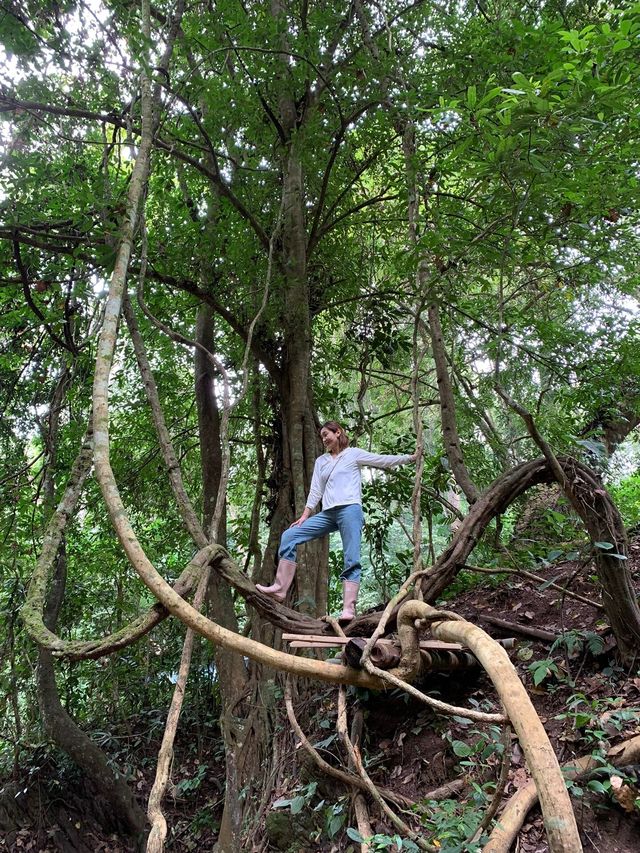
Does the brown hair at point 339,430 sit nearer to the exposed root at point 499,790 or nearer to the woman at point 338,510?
the woman at point 338,510

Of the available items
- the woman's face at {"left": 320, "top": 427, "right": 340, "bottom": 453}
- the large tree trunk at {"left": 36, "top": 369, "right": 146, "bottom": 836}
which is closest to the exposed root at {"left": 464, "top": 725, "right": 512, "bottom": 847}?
the woman's face at {"left": 320, "top": 427, "right": 340, "bottom": 453}

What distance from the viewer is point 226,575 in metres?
2.97

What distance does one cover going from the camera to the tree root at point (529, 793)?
225 cm

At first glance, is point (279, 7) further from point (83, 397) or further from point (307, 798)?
point (307, 798)

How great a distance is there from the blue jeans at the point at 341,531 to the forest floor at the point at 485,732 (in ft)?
2.80

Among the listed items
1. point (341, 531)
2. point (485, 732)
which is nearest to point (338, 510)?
point (341, 531)

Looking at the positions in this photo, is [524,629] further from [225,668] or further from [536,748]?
[225,668]

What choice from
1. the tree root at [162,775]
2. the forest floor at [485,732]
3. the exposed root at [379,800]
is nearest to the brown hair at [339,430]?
the forest floor at [485,732]

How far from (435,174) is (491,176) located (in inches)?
58.7

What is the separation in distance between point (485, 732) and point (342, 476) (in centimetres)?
190

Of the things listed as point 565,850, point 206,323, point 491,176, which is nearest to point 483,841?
point 565,850

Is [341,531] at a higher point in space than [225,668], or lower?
higher

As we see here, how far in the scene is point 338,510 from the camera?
13.9 feet

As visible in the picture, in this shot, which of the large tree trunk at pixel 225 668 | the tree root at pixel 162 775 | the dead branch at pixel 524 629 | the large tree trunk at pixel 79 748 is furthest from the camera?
the large tree trunk at pixel 79 748
